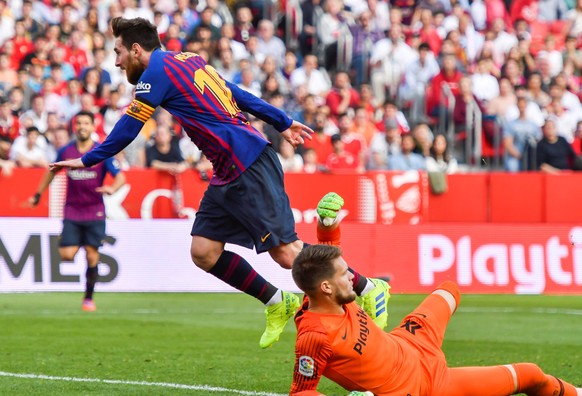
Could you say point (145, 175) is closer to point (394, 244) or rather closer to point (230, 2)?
point (394, 244)

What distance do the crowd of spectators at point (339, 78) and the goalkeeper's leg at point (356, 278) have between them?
30.4 ft

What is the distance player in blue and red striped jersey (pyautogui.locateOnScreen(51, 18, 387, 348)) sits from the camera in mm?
8383

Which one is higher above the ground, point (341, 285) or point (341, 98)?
point (341, 98)

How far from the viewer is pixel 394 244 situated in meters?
17.2

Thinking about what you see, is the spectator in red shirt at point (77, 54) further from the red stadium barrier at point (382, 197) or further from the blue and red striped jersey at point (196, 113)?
the blue and red striped jersey at point (196, 113)

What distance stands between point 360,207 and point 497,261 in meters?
2.56

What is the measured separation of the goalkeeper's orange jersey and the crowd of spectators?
1113 cm

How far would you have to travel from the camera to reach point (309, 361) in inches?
256

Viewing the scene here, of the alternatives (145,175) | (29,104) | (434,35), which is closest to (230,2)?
(434,35)

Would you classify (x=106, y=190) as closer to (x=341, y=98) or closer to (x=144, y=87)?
(x=144, y=87)

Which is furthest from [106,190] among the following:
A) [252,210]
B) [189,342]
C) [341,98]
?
[341,98]

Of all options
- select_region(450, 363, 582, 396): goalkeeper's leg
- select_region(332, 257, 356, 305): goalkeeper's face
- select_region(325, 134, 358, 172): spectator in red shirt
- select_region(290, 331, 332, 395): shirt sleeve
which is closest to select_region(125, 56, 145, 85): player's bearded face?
select_region(332, 257, 356, 305): goalkeeper's face

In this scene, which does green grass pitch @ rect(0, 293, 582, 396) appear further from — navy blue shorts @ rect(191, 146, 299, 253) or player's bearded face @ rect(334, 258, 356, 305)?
player's bearded face @ rect(334, 258, 356, 305)

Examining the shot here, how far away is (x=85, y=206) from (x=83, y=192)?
0.18m
